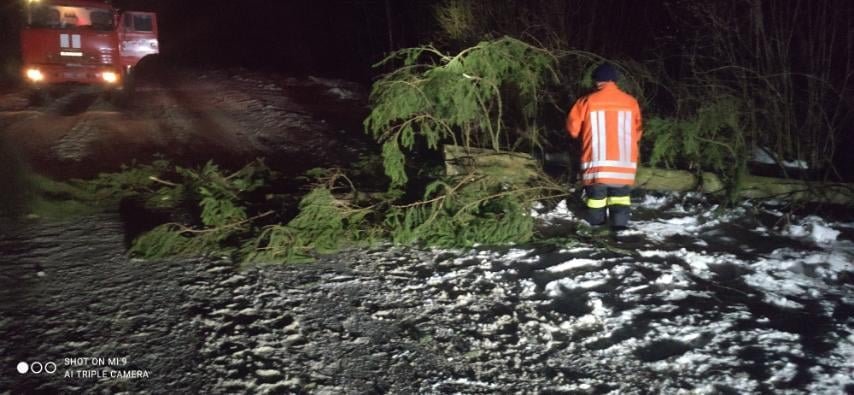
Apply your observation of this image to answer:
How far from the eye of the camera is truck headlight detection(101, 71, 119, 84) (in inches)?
612

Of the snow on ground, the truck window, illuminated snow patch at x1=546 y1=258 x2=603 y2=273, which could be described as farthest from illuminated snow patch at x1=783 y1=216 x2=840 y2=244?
the truck window

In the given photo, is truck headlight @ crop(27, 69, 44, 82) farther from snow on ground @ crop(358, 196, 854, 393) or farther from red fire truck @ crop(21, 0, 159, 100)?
snow on ground @ crop(358, 196, 854, 393)

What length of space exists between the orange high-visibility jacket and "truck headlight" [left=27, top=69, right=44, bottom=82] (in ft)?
44.9

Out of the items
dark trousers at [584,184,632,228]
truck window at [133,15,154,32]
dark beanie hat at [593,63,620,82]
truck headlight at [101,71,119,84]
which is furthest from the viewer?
truck window at [133,15,154,32]

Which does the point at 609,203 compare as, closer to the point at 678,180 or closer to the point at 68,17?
the point at 678,180

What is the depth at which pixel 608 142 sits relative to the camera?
594 centimetres

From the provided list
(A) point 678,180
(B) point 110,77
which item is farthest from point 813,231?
(B) point 110,77

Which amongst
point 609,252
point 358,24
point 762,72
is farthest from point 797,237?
point 358,24

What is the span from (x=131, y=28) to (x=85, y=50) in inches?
59.4

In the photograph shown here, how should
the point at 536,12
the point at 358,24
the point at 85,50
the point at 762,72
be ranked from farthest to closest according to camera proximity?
the point at 358,24 → the point at 85,50 → the point at 536,12 → the point at 762,72

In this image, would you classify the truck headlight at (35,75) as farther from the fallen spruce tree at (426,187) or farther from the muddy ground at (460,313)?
the muddy ground at (460,313)

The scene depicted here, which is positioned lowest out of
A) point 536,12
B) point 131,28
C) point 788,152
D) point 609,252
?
point 609,252

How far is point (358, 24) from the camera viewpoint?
22875mm

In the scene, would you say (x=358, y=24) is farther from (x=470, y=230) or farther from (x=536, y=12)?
(x=470, y=230)
